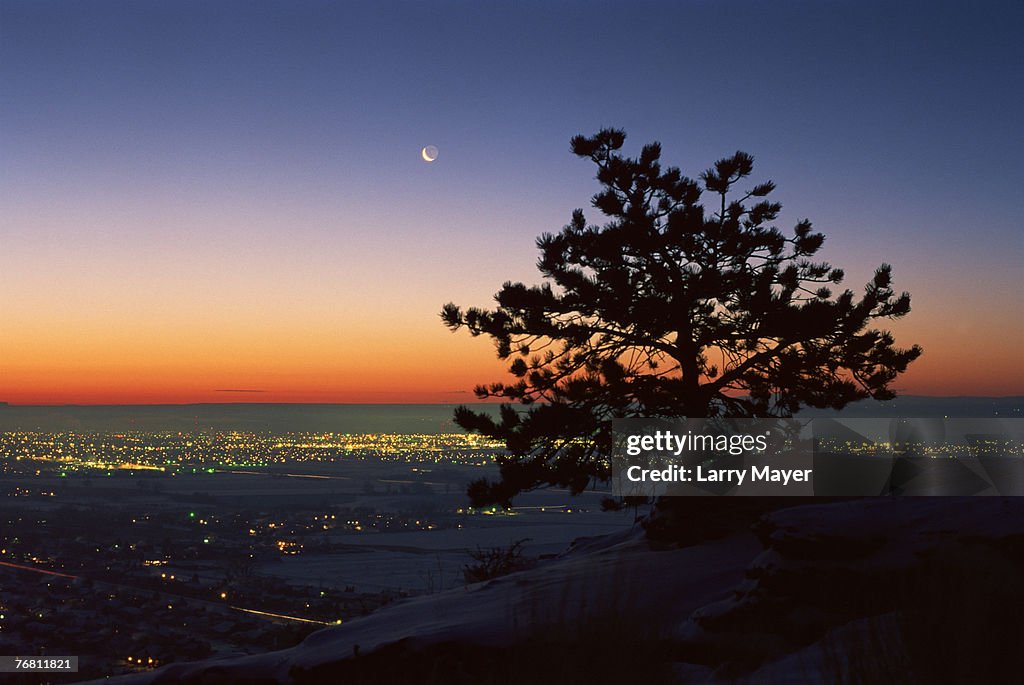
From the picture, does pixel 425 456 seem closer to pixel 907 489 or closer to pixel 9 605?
pixel 9 605

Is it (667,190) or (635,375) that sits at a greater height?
(667,190)

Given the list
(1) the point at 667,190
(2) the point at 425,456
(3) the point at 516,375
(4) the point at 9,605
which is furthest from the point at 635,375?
(2) the point at 425,456

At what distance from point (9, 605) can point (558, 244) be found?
1163 cm

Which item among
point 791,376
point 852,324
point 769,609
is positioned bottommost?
point 769,609

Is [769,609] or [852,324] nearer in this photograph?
[769,609]

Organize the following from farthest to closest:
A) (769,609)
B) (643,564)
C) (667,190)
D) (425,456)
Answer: (425,456), (667,190), (643,564), (769,609)

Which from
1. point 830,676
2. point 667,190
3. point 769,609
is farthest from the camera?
point 667,190

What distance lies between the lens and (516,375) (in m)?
13.2

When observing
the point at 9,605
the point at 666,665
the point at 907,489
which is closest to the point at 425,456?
the point at 9,605

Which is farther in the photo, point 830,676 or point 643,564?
point 643,564

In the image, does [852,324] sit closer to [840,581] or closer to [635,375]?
[635,375]

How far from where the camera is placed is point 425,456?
166 feet

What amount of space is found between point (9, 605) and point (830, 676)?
14.9m

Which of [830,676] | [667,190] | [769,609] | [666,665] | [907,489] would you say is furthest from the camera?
[667,190]
